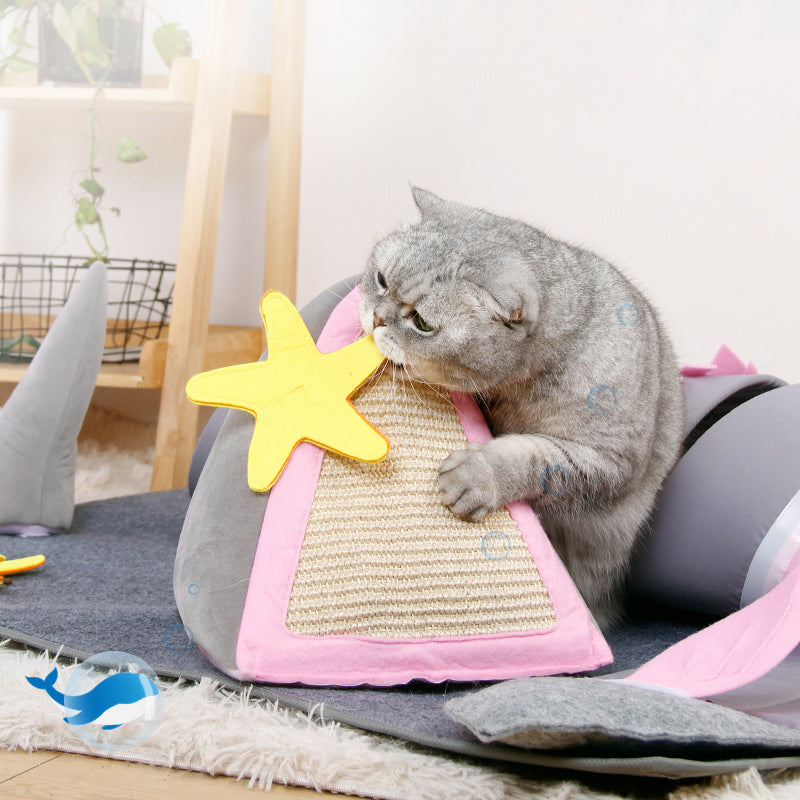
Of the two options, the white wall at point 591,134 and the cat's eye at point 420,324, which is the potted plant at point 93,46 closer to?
the white wall at point 591,134

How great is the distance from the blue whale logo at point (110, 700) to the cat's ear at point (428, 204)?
51 centimetres

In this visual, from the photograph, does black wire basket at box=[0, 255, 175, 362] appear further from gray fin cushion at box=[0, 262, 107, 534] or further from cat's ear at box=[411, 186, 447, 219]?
cat's ear at box=[411, 186, 447, 219]

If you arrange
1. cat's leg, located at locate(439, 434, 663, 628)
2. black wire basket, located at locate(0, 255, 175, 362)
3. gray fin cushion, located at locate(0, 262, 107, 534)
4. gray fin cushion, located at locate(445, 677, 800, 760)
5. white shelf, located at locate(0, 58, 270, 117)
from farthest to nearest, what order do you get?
black wire basket, located at locate(0, 255, 175, 362) < white shelf, located at locate(0, 58, 270, 117) < gray fin cushion, located at locate(0, 262, 107, 534) < cat's leg, located at locate(439, 434, 663, 628) < gray fin cushion, located at locate(445, 677, 800, 760)

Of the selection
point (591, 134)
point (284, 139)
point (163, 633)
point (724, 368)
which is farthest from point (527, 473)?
point (284, 139)

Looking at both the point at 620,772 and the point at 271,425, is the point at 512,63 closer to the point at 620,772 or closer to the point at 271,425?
the point at 271,425

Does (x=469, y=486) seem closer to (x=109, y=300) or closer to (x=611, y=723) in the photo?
(x=611, y=723)

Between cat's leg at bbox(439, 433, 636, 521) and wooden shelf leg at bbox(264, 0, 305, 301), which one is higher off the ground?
wooden shelf leg at bbox(264, 0, 305, 301)

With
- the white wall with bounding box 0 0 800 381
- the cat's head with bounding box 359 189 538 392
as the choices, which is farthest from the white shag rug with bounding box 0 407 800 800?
the white wall with bounding box 0 0 800 381

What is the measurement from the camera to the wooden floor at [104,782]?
21.9 inches

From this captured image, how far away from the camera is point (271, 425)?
766 mm

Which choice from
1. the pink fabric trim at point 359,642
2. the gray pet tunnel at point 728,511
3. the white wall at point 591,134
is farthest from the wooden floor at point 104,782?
the white wall at point 591,134

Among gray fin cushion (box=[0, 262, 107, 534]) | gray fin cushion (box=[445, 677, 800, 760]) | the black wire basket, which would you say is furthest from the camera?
the black wire basket

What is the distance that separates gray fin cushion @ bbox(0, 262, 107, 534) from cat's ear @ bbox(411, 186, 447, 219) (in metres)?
0.47

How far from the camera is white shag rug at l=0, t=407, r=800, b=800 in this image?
58 centimetres
